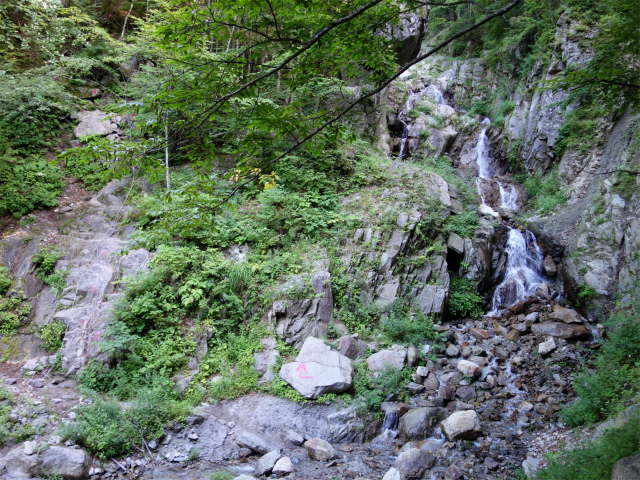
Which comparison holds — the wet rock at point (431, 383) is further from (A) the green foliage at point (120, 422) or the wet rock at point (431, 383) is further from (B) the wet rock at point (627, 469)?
(A) the green foliage at point (120, 422)

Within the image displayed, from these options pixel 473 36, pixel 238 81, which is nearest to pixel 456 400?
pixel 238 81

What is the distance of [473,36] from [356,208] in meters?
22.0

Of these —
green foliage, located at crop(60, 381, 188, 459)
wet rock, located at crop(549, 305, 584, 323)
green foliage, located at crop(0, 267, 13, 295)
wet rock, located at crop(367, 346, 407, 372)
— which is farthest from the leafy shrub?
wet rock, located at crop(549, 305, 584, 323)

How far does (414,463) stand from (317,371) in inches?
93.1

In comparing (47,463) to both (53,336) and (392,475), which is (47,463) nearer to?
(53,336)

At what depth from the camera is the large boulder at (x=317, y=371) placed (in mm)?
6609

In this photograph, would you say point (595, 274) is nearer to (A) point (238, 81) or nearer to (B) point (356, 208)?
(B) point (356, 208)

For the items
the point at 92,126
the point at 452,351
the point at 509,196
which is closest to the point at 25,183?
the point at 92,126

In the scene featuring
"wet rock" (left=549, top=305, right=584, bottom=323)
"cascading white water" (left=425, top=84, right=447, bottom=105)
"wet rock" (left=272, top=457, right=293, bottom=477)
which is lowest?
"wet rock" (left=272, top=457, right=293, bottom=477)

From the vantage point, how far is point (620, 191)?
9758 millimetres

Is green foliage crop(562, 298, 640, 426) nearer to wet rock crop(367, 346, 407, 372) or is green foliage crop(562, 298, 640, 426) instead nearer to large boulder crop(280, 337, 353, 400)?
wet rock crop(367, 346, 407, 372)

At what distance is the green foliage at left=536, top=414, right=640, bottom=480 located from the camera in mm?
3699

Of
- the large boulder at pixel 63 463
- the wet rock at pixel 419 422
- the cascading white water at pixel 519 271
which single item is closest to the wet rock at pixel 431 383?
the wet rock at pixel 419 422

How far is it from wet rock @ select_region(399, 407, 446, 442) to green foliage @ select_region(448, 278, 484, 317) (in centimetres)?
410
